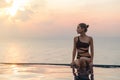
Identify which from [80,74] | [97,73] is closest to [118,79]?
[97,73]

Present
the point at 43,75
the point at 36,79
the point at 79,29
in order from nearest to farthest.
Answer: the point at 79,29 → the point at 36,79 → the point at 43,75

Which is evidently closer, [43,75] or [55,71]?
[43,75]

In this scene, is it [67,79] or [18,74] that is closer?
[67,79]

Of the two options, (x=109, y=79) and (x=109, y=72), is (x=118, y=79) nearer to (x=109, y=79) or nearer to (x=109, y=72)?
(x=109, y=79)

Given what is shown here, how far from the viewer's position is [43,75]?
2514cm

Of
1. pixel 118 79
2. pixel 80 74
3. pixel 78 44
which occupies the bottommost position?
pixel 118 79

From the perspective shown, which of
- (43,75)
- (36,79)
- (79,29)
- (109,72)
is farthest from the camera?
(109,72)

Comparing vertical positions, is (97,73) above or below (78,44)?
below

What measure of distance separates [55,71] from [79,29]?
15.6 m

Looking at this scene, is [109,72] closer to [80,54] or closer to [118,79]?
[118,79]

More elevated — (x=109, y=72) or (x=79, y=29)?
(x=79, y=29)

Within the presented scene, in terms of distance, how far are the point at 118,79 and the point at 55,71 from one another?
540cm

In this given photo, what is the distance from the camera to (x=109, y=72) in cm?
2683

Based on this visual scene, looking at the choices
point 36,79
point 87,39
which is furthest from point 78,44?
point 36,79
